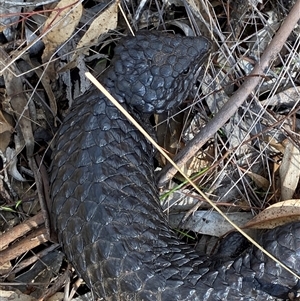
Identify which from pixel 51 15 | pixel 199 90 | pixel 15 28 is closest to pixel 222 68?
pixel 199 90

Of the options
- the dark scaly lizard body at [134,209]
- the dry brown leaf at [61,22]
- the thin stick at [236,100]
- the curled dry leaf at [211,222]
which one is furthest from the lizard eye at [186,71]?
the curled dry leaf at [211,222]

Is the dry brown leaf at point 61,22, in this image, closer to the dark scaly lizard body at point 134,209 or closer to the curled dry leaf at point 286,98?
the dark scaly lizard body at point 134,209

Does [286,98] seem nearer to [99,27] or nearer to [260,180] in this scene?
[260,180]

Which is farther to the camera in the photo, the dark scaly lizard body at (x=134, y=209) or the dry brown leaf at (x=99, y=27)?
the dry brown leaf at (x=99, y=27)

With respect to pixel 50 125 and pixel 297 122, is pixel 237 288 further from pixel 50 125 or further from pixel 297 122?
pixel 50 125

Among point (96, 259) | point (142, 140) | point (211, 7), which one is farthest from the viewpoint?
point (211, 7)
